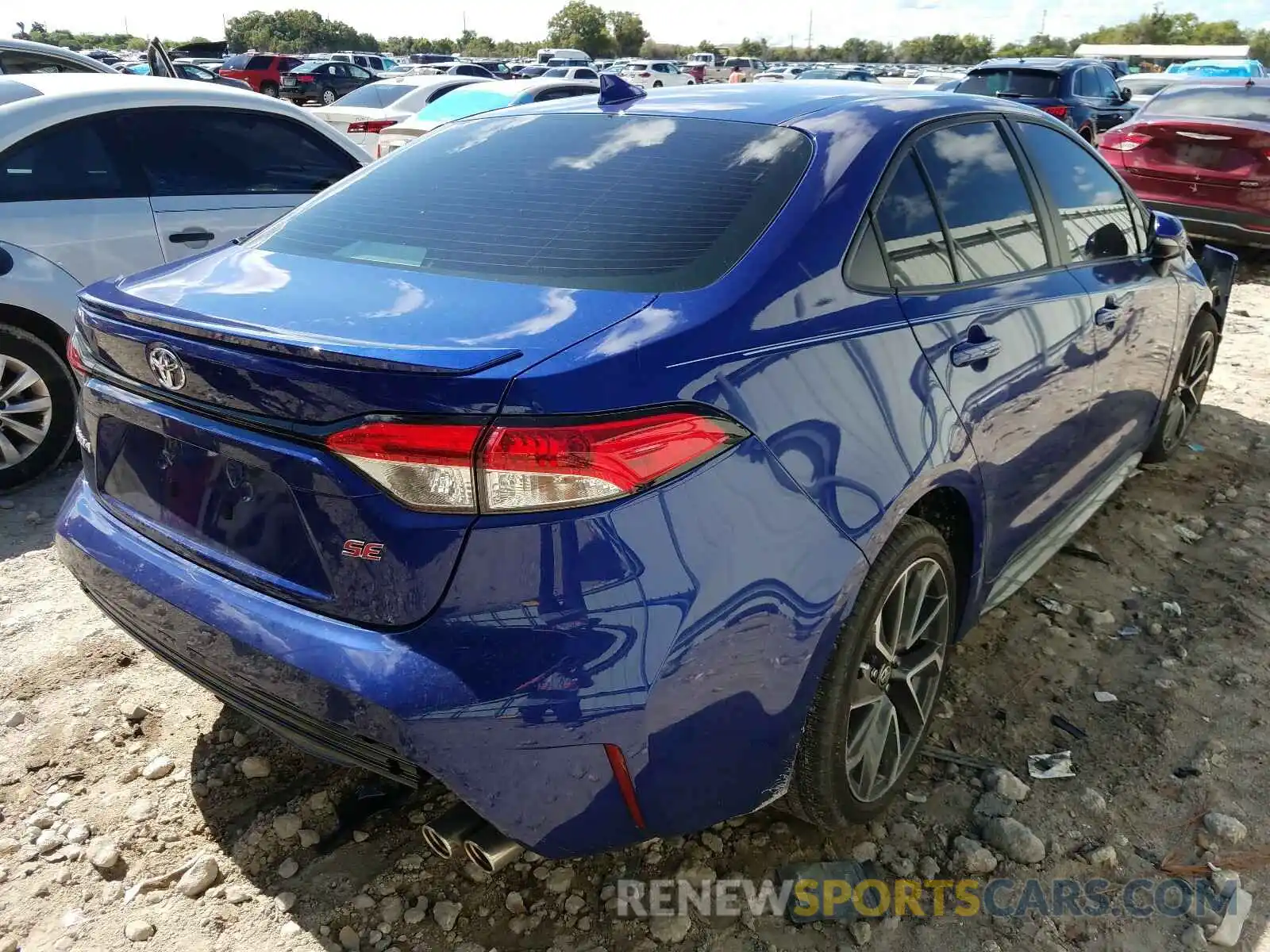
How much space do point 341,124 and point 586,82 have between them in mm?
3438

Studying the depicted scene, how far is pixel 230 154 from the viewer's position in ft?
16.3

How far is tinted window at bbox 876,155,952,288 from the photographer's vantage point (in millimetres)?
2367

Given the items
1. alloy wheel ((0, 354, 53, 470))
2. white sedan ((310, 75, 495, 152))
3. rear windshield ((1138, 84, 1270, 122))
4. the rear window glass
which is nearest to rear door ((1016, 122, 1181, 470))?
alloy wheel ((0, 354, 53, 470))

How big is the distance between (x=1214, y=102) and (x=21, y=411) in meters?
10.6

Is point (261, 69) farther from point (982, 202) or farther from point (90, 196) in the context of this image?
point (982, 202)

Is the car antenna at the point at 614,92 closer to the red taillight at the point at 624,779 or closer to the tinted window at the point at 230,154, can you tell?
the red taillight at the point at 624,779

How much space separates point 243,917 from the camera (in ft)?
7.23

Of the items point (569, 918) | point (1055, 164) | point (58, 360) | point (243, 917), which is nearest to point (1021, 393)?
point (1055, 164)

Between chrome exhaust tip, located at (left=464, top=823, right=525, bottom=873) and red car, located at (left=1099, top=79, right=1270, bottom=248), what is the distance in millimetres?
8460

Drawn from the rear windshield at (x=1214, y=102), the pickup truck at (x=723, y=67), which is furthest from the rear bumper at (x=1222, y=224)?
the pickup truck at (x=723, y=67)

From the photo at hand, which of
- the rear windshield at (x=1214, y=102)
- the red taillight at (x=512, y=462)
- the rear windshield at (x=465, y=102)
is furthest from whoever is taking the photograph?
the rear windshield at (x=465, y=102)

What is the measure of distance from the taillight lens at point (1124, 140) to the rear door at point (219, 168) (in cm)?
716

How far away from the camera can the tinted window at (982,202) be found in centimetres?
264

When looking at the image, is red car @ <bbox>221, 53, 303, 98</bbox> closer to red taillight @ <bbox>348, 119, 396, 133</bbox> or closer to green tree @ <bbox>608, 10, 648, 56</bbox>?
red taillight @ <bbox>348, 119, 396, 133</bbox>
